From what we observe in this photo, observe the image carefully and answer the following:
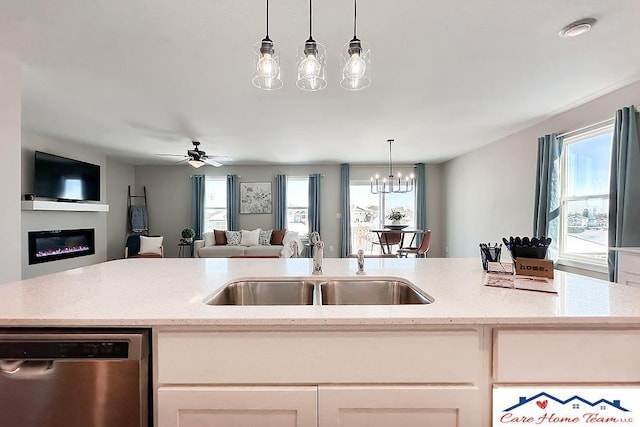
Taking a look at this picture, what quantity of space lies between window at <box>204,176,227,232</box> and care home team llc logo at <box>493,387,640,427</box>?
743cm

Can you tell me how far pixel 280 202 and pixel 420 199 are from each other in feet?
11.5

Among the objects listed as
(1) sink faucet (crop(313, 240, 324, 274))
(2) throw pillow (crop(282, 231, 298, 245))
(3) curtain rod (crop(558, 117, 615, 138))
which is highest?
(3) curtain rod (crop(558, 117, 615, 138))

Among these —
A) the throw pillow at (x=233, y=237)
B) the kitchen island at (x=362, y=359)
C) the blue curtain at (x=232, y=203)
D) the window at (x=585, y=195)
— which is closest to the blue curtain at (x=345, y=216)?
the throw pillow at (x=233, y=237)

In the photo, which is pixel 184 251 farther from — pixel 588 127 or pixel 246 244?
pixel 588 127

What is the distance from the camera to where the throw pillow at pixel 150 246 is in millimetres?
6363

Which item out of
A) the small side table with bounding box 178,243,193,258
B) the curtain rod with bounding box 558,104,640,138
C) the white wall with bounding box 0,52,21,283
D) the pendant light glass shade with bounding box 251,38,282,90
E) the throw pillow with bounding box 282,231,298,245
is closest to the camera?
the pendant light glass shade with bounding box 251,38,282,90

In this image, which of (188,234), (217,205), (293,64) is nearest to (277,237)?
(217,205)

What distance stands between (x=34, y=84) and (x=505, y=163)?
614 cm

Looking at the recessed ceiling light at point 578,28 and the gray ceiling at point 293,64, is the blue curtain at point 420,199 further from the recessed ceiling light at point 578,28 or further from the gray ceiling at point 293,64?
the recessed ceiling light at point 578,28

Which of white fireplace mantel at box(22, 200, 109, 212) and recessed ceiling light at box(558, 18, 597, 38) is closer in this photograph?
recessed ceiling light at box(558, 18, 597, 38)

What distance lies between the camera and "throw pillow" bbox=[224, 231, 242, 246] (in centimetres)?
693

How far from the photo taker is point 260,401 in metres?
0.97

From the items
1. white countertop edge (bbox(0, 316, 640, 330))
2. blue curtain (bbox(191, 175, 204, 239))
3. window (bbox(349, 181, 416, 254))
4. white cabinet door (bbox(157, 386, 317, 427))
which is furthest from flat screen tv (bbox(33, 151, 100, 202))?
window (bbox(349, 181, 416, 254))

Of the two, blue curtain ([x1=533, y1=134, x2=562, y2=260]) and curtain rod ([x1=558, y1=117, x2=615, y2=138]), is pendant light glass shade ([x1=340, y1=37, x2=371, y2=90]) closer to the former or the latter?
curtain rod ([x1=558, y1=117, x2=615, y2=138])
